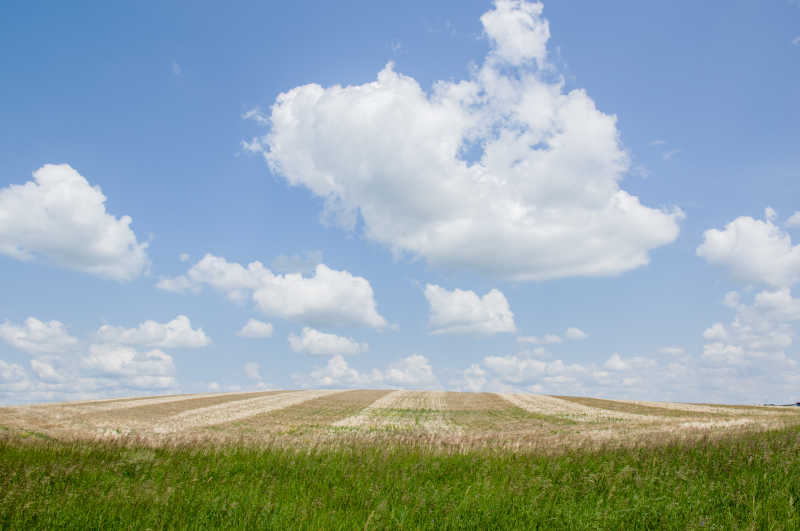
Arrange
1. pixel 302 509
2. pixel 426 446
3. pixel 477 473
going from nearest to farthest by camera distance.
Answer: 1. pixel 302 509
2. pixel 477 473
3. pixel 426 446

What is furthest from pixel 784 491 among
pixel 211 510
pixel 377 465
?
pixel 211 510

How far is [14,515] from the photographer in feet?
→ 23.7

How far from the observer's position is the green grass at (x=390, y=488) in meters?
7.46

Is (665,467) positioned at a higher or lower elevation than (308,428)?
higher

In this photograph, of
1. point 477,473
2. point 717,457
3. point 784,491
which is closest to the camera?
point 784,491

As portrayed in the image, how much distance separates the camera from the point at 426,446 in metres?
13.4

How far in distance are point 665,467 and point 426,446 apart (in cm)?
Result: 559

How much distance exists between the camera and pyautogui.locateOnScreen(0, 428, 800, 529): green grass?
7.46 m

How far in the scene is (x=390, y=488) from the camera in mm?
9055

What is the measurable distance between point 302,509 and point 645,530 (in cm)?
513

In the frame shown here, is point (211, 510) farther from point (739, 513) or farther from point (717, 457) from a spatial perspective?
point (717, 457)

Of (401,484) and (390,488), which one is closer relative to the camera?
(390,488)

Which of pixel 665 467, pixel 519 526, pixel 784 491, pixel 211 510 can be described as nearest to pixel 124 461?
pixel 211 510

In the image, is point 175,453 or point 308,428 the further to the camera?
point 308,428
